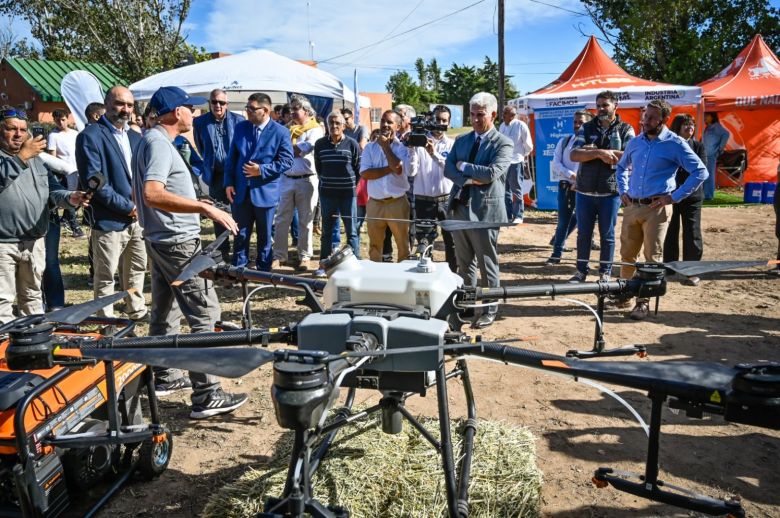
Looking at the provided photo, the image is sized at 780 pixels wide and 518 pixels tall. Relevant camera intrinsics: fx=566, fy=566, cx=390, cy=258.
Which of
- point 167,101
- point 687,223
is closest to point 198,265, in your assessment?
point 167,101

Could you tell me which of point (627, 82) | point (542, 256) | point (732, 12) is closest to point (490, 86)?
point (732, 12)

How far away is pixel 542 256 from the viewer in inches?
394

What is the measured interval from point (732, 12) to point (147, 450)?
103 feet

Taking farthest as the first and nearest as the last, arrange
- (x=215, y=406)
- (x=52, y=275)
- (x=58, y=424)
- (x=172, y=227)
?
(x=52, y=275), (x=215, y=406), (x=172, y=227), (x=58, y=424)

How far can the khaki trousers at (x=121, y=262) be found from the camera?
598cm

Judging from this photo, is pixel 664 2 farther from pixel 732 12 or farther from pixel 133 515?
pixel 133 515

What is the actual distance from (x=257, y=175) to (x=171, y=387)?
11.3 ft

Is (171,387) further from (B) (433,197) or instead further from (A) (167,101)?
(B) (433,197)

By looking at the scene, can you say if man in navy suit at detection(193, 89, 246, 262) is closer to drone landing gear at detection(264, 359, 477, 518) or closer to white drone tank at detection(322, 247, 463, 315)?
drone landing gear at detection(264, 359, 477, 518)

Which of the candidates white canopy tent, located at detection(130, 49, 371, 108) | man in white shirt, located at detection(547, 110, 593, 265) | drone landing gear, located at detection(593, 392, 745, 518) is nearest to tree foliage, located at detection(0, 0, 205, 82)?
white canopy tent, located at detection(130, 49, 371, 108)

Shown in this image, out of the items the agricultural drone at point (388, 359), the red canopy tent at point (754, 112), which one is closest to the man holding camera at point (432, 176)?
the agricultural drone at point (388, 359)

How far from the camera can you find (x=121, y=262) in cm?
649

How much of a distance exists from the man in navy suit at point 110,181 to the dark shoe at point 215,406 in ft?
6.50

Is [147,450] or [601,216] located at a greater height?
[601,216]
